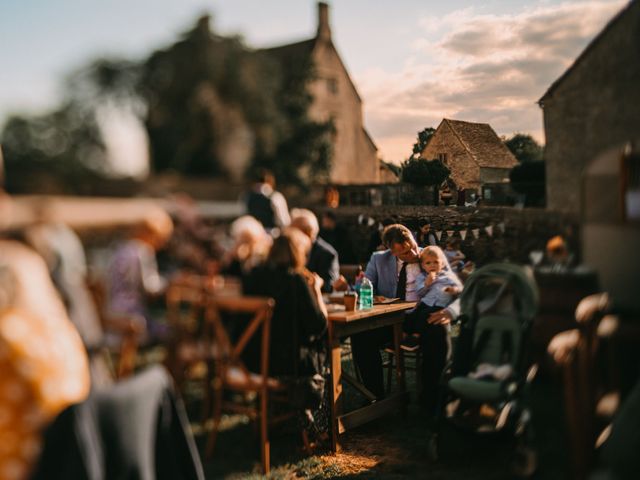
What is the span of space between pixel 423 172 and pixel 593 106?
918 millimetres

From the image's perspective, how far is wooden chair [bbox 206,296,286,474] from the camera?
3.03m

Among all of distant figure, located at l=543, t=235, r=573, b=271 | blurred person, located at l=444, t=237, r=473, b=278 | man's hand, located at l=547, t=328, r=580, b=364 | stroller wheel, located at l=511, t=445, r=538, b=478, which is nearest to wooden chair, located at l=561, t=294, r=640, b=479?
man's hand, located at l=547, t=328, r=580, b=364

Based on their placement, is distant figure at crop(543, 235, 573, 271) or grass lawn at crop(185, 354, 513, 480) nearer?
distant figure at crop(543, 235, 573, 271)

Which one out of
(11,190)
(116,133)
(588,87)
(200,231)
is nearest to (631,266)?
(588,87)

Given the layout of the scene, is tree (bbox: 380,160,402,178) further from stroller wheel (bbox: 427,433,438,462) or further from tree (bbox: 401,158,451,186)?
stroller wheel (bbox: 427,433,438,462)

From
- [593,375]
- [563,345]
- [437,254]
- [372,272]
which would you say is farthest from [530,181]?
[372,272]

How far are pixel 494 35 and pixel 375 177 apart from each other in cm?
79

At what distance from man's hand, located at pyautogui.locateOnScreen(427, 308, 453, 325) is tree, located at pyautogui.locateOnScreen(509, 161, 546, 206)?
116cm

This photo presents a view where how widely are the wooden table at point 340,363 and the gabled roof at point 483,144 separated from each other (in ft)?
4.00

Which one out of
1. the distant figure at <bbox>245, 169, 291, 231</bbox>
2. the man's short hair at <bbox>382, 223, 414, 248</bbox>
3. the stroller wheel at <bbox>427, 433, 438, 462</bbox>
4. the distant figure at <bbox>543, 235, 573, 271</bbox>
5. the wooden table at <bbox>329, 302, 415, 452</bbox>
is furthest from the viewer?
the wooden table at <bbox>329, 302, 415, 452</bbox>

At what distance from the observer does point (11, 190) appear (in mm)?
2512

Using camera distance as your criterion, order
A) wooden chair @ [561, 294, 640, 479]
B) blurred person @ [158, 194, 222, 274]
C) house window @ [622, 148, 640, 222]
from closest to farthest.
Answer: house window @ [622, 148, 640, 222]
wooden chair @ [561, 294, 640, 479]
blurred person @ [158, 194, 222, 274]

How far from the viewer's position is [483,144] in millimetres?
2662

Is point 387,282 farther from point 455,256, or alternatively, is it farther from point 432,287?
point 455,256
